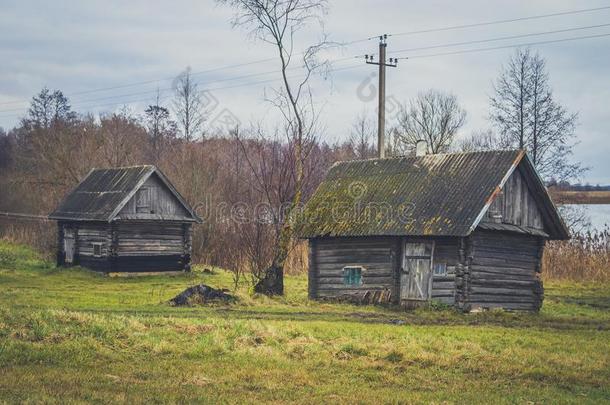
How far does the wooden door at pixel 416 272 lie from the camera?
28.0m

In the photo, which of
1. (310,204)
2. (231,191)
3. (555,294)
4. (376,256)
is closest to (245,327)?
(376,256)

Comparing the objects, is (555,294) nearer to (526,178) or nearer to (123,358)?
(526,178)

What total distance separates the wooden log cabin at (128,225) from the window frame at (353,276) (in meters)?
13.7

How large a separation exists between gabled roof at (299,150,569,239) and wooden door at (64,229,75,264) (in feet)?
51.9

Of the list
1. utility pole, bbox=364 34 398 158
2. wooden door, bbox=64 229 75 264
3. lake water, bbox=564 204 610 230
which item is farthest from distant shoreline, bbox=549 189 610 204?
wooden door, bbox=64 229 75 264

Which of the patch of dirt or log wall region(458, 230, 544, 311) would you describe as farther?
log wall region(458, 230, 544, 311)

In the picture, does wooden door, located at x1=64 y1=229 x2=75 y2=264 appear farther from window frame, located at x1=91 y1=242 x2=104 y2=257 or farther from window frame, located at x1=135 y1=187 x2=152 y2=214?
window frame, located at x1=135 y1=187 x2=152 y2=214

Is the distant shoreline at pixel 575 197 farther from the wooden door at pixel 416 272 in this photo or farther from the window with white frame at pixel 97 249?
the window with white frame at pixel 97 249

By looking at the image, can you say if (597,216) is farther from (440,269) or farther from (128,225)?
(440,269)

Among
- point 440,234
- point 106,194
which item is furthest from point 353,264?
point 106,194

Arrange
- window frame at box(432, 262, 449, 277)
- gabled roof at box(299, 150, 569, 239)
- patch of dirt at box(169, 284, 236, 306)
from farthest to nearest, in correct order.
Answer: window frame at box(432, 262, 449, 277)
gabled roof at box(299, 150, 569, 239)
patch of dirt at box(169, 284, 236, 306)

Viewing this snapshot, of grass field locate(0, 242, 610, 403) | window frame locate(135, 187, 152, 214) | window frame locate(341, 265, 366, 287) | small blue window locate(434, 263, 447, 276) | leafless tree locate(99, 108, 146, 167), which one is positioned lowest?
grass field locate(0, 242, 610, 403)

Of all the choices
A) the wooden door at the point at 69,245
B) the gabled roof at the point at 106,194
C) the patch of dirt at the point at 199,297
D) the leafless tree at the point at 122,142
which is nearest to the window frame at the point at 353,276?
the patch of dirt at the point at 199,297

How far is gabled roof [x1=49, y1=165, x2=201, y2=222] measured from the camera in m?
40.0
